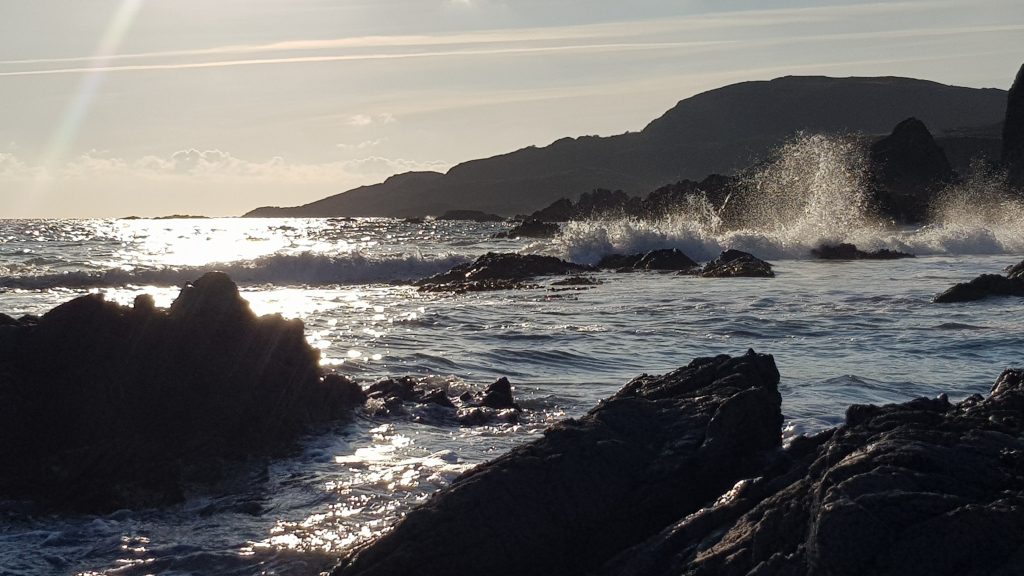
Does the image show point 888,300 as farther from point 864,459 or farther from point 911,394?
point 864,459

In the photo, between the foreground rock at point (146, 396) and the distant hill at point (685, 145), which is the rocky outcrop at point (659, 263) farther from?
the distant hill at point (685, 145)

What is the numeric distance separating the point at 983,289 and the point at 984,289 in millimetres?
16

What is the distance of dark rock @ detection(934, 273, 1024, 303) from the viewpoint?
16859mm

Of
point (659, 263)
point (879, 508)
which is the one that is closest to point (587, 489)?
point (879, 508)

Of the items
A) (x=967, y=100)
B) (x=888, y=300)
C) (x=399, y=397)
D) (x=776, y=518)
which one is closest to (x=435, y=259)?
(x=888, y=300)

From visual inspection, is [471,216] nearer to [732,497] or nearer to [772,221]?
[772,221]

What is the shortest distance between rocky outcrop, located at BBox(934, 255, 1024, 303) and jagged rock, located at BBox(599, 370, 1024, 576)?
12859 millimetres

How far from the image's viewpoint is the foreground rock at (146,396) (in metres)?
6.52

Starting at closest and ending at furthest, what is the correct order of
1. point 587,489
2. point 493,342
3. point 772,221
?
point 587,489 < point 493,342 < point 772,221

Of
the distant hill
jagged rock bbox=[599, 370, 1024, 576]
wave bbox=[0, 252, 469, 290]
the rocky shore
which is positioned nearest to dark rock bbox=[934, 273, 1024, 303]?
the rocky shore

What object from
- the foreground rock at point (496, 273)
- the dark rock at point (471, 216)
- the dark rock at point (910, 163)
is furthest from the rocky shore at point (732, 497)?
the dark rock at point (471, 216)

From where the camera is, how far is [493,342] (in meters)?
13.8

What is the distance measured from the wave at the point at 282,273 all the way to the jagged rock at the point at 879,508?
2394cm

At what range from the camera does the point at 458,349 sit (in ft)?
43.1
